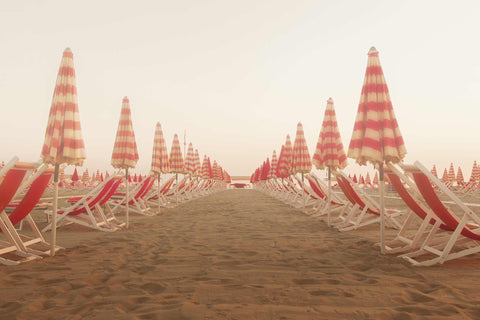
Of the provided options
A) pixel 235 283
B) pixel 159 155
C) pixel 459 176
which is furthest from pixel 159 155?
pixel 459 176

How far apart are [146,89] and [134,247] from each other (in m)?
21.3

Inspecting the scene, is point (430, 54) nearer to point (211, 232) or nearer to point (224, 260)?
point (211, 232)

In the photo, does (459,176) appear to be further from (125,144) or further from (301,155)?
(125,144)

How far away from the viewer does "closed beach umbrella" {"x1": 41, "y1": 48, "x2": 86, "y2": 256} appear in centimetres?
348

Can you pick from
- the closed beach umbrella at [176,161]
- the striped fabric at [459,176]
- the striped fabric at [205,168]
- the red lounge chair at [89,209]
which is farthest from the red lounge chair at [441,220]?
the striped fabric at [459,176]

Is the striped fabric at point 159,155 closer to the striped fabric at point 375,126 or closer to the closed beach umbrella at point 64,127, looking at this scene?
the closed beach umbrella at point 64,127

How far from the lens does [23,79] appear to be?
1617cm

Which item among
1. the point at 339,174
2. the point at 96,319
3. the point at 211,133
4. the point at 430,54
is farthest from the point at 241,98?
the point at 96,319

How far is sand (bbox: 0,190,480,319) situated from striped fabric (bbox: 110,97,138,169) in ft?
7.81

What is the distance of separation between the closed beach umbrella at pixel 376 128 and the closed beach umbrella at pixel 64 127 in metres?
3.26

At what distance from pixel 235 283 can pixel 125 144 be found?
4675mm

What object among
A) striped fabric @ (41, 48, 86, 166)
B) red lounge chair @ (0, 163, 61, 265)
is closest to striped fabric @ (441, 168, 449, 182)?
striped fabric @ (41, 48, 86, 166)

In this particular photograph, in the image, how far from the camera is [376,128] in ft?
11.9

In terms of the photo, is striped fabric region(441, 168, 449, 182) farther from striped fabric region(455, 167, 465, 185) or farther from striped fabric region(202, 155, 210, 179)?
striped fabric region(202, 155, 210, 179)
